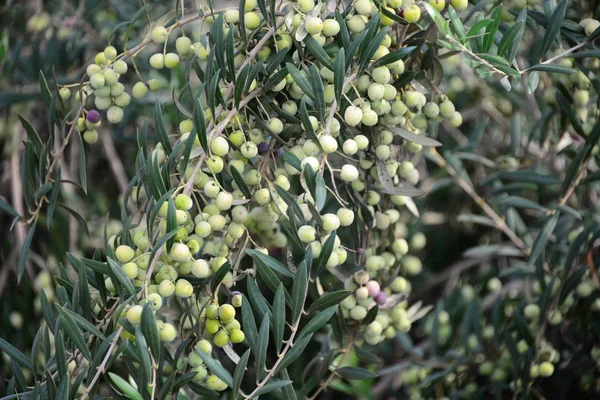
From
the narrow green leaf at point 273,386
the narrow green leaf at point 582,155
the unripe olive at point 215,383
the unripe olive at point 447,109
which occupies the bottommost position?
the narrow green leaf at point 582,155

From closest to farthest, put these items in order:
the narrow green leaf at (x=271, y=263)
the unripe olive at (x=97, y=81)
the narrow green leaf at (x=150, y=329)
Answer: the narrow green leaf at (x=150, y=329) → the narrow green leaf at (x=271, y=263) → the unripe olive at (x=97, y=81)

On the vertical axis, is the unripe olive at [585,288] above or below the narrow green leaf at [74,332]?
below

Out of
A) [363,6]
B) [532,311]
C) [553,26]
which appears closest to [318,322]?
[363,6]

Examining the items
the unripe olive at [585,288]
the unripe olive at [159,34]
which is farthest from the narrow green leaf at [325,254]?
the unripe olive at [585,288]

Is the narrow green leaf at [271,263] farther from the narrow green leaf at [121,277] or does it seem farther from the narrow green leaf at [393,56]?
the narrow green leaf at [393,56]

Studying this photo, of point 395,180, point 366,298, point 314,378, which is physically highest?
point 395,180

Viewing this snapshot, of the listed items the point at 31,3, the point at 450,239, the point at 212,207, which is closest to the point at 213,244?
the point at 212,207

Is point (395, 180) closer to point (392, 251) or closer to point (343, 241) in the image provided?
point (392, 251)

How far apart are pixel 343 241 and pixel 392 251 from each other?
48 centimetres

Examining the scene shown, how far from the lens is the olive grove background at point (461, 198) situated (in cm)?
97

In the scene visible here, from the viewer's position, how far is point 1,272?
1682 millimetres

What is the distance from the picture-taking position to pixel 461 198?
2.06m

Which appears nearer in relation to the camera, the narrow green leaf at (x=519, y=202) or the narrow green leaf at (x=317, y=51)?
the narrow green leaf at (x=317, y=51)

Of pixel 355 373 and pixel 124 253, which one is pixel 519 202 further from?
pixel 124 253
